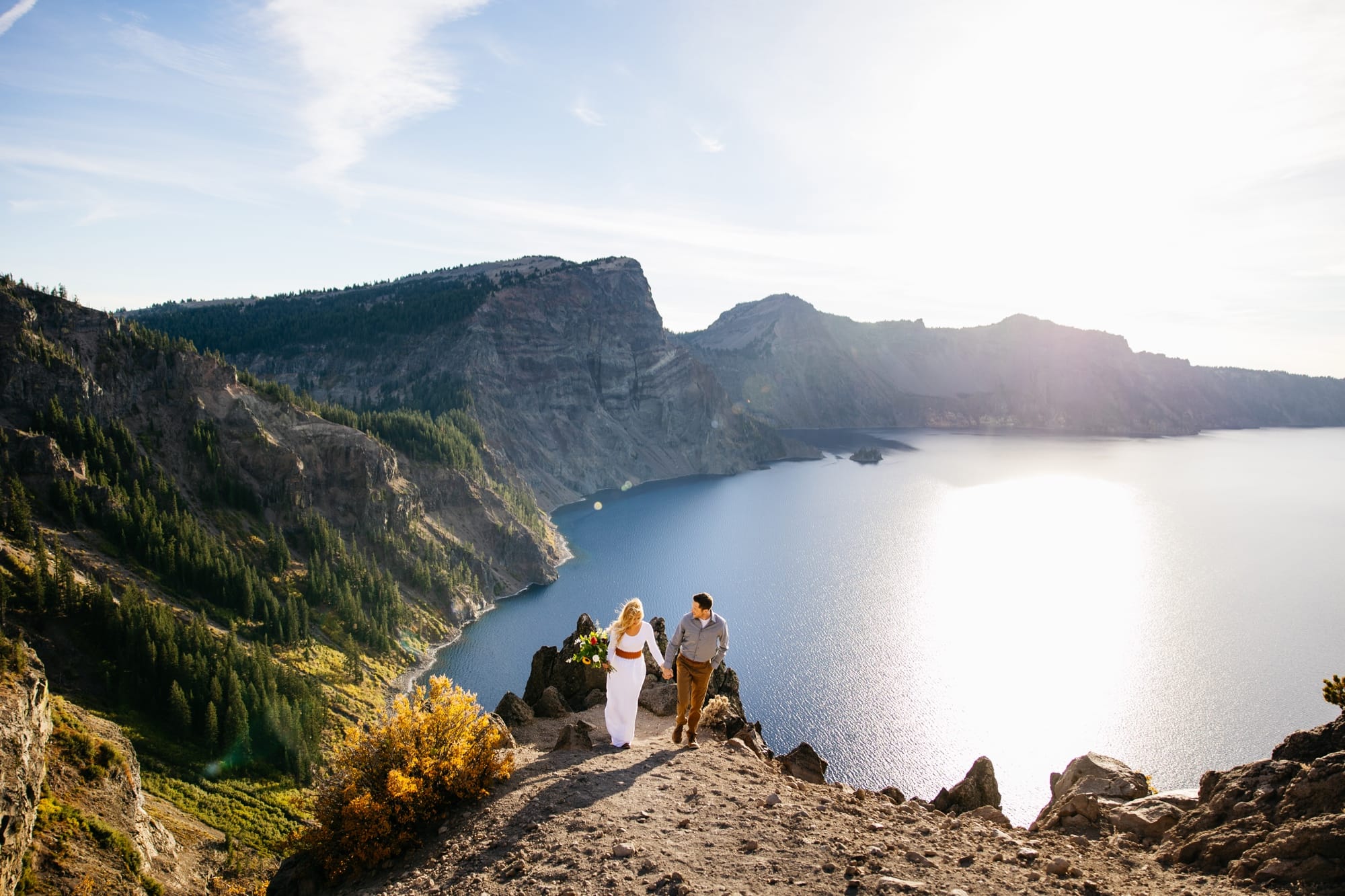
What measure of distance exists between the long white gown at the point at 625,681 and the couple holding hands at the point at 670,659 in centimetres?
1

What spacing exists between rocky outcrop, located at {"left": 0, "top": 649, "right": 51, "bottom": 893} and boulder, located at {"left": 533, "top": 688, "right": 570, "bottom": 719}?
15422mm

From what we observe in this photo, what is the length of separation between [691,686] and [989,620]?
81805 mm

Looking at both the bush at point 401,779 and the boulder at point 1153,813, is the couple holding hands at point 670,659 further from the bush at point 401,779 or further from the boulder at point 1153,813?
the boulder at point 1153,813

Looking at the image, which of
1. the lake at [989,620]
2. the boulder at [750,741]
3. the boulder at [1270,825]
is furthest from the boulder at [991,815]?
the lake at [989,620]

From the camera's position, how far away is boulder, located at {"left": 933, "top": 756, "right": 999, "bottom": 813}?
2038 cm

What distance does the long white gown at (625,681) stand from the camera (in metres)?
15.1

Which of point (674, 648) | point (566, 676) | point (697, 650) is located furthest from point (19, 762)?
point (697, 650)

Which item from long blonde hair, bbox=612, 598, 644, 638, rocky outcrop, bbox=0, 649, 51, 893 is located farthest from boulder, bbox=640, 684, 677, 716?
rocky outcrop, bbox=0, 649, 51, 893

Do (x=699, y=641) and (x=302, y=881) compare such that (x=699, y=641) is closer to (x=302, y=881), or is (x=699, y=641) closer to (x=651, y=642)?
(x=651, y=642)

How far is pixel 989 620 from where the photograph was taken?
85188 mm

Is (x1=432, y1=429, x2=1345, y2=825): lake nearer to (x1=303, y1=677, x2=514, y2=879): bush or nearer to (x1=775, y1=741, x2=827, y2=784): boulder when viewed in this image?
(x1=775, y1=741, x2=827, y2=784): boulder

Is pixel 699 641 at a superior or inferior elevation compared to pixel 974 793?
superior

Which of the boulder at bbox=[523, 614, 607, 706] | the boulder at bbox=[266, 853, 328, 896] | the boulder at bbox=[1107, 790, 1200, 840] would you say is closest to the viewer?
the boulder at bbox=[1107, 790, 1200, 840]

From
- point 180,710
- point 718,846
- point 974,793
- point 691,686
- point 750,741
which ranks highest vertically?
point 691,686
